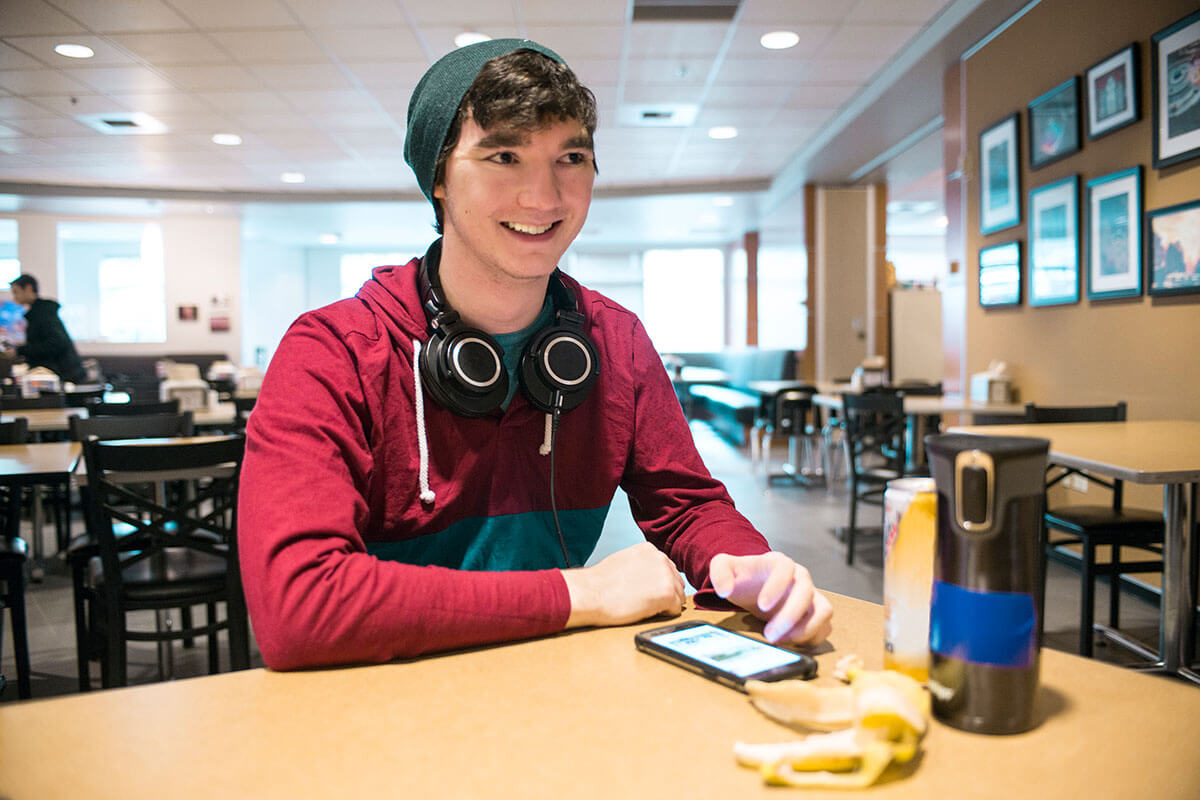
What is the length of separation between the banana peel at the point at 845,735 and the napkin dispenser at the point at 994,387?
4.59m

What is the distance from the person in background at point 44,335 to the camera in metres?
5.99

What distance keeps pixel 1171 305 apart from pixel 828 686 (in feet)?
12.1

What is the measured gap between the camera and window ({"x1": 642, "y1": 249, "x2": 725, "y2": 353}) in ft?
55.3

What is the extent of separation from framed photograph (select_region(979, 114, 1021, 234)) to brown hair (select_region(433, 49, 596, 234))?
4.56m

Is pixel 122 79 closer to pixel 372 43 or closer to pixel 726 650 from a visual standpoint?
pixel 372 43

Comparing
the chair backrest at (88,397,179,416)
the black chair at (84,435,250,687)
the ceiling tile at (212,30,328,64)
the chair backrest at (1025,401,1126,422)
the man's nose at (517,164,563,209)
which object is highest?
the ceiling tile at (212,30,328,64)

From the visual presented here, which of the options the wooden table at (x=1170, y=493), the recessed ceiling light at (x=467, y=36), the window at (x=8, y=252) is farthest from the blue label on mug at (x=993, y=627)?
the window at (x=8, y=252)

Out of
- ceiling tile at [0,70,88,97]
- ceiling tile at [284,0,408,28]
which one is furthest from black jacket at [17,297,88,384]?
ceiling tile at [284,0,408,28]

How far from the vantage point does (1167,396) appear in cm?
355

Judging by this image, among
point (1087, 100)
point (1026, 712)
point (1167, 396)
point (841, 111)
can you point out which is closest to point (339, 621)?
point (1026, 712)

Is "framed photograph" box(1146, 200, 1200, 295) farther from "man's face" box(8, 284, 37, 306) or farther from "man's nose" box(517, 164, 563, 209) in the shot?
"man's face" box(8, 284, 37, 306)

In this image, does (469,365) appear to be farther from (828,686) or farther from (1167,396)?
(1167,396)

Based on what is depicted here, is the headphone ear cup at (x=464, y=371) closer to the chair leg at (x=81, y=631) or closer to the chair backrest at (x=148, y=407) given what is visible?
the chair leg at (x=81, y=631)

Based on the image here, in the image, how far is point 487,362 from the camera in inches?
39.5
